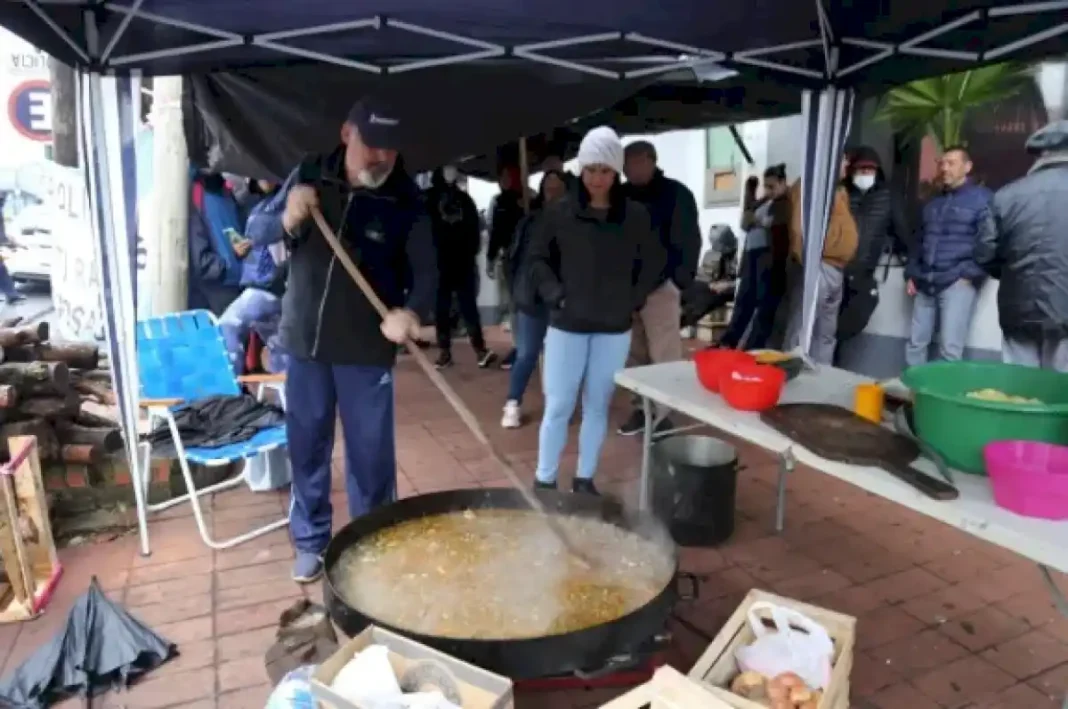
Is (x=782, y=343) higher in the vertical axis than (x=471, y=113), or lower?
lower

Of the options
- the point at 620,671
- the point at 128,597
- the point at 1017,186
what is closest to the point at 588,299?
the point at 620,671

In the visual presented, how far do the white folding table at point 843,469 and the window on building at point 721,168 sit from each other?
586 cm

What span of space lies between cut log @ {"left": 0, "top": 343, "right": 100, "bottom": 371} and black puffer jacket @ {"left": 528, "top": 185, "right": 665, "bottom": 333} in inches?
90.8

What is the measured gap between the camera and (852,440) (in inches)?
85.6

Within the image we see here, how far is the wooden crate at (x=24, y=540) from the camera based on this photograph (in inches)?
106

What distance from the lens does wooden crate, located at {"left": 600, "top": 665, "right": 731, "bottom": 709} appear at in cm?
171

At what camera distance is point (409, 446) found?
4637mm

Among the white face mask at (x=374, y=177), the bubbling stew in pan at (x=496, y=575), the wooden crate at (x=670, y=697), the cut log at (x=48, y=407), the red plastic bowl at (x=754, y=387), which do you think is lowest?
the wooden crate at (x=670, y=697)

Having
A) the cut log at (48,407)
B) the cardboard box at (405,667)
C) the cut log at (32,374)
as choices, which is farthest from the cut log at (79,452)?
the cardboard box at (405,667)

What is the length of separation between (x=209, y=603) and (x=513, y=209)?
13.7 ft

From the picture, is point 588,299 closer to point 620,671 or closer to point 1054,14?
point 620,671

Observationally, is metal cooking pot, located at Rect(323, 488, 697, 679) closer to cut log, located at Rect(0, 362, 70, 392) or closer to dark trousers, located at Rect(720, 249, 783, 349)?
cut log, located at Rect(0, 362, 70, 392)

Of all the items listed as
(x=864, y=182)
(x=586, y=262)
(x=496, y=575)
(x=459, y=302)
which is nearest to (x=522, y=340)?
(x=586, y=262)

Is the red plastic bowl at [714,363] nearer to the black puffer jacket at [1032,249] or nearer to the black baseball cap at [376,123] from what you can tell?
the black baseball cap at [376,123]
